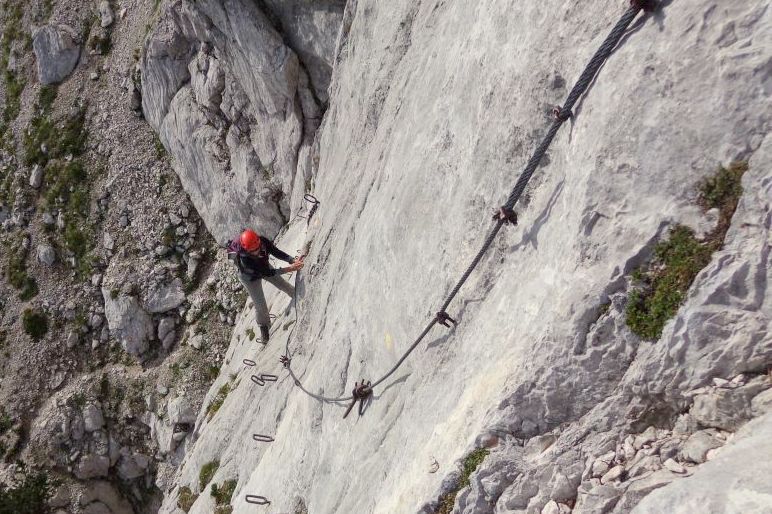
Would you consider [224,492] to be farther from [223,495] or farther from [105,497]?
[105,497]

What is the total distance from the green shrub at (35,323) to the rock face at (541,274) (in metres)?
28.2

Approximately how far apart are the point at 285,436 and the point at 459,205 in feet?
28.9

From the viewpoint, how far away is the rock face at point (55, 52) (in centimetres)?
3984

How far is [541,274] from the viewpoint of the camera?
7285mm

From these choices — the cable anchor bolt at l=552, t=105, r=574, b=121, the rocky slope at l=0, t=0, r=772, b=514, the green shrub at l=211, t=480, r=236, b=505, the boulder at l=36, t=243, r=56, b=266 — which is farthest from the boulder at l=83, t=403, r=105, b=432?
the cable anchor bolt at l=552, t=105, r=574, b=121

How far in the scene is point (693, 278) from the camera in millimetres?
5715

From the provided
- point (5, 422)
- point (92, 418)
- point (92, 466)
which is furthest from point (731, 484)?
point (5, 422)

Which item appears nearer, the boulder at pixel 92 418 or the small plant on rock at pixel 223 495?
the small plant on rock at pixel 223 495

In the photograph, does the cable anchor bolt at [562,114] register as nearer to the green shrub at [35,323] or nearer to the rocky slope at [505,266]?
the rocky slope at [505,266]

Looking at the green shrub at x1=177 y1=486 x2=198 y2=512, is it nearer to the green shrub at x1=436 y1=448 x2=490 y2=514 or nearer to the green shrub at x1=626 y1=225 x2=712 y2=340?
the green shrub at x1=436 y1=448 x2=490 y2=514

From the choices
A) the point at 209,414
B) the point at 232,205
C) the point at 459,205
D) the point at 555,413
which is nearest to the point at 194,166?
the point at 232,205

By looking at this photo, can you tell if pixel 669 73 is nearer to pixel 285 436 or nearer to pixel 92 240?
pixel 285 436

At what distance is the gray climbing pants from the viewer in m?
19.3

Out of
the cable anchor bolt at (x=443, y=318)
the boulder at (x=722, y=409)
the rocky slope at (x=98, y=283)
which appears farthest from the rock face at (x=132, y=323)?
the boulder at (x=722, y=409)
